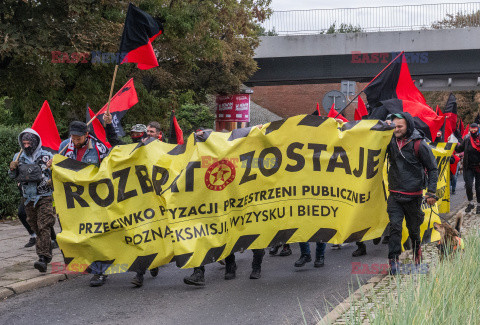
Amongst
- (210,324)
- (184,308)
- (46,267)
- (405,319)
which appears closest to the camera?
(405,319)

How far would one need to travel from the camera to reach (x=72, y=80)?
59.1ft

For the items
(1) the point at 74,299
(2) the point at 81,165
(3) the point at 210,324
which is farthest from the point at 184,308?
(2) the point at 81,165

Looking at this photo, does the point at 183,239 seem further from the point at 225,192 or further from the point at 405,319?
the point at 405,319

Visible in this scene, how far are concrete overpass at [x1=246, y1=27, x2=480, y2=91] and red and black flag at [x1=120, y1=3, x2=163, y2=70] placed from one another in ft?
80.2

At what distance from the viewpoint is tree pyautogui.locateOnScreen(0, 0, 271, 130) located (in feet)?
48.4

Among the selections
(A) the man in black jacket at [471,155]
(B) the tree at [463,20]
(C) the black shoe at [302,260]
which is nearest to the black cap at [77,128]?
(C) the black shoe at [302,260]

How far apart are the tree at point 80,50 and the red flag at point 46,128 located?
A: 464 cm

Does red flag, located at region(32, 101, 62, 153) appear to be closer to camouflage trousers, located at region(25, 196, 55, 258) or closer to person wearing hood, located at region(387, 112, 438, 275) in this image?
camouflage trousers, located at region(25, 196, 55, 258)

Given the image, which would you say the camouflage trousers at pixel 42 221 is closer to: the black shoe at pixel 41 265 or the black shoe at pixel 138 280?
the black shoe at pixel 41 265

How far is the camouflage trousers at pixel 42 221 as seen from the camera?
804 cm

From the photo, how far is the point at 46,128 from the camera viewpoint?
9570 millimetres

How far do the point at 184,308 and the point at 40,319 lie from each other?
1.36m

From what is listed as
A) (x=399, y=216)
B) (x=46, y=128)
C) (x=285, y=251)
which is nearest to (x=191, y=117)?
(x=46, y=128)

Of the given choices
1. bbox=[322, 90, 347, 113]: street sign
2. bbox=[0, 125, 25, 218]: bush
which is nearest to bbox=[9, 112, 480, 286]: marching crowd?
bbox=[0, 125, 25, 218]: bush
